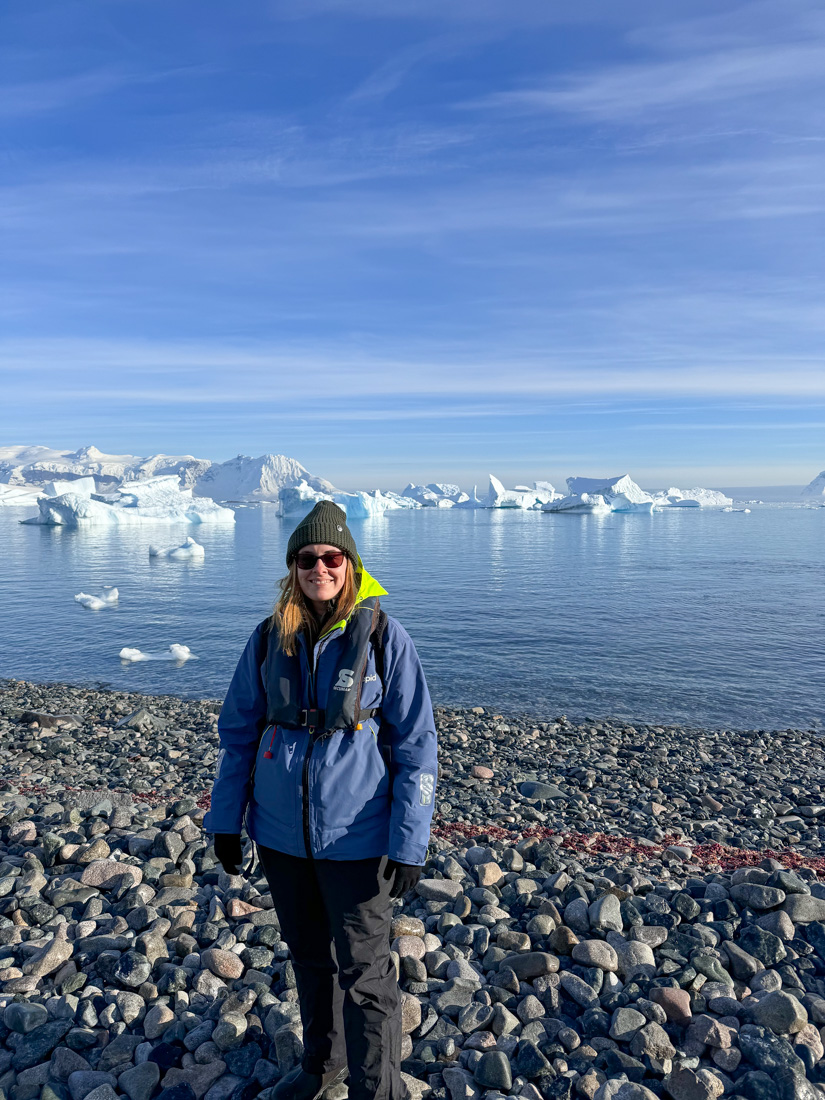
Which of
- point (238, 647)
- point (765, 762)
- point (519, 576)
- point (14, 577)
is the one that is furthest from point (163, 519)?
point (765, 762)

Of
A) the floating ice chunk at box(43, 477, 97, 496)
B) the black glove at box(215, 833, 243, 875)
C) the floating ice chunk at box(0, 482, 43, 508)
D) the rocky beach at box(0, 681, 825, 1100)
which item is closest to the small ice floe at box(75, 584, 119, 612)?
the rocky beach at box(0, 681, 825, 1100)

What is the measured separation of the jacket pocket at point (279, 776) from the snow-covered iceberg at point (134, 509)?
82.3 meters

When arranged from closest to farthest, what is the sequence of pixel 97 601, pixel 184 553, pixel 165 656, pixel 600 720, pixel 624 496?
pixel 600 720
pixel 165 656
pixel 97 601
pixel 184 553
pixel 624 496

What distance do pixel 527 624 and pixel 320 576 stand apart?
74.9ft

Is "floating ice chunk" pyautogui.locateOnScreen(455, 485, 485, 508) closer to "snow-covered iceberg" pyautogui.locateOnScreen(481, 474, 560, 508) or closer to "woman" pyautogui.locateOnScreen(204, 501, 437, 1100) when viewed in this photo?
"snow-covered iceberg" pyautogui.locateOnScreen(481, 474, 560, 508)

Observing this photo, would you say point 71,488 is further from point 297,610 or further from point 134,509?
point 297,610

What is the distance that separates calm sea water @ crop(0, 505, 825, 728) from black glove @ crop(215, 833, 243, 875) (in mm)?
12834

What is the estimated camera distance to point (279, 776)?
9.85 feet

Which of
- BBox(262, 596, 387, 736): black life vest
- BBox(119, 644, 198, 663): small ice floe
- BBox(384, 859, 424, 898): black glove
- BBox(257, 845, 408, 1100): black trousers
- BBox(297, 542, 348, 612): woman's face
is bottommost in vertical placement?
BBox(119, 644, 198, 663): small ice floe

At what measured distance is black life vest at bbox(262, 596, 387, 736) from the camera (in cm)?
292

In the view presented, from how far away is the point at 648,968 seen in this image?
4027 mm

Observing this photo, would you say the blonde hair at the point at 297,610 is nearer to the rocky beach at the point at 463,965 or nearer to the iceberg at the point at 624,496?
the rocky beach at the point at 463,965

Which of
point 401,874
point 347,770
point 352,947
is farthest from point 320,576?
point 352,947

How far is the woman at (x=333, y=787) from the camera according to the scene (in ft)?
9.63
